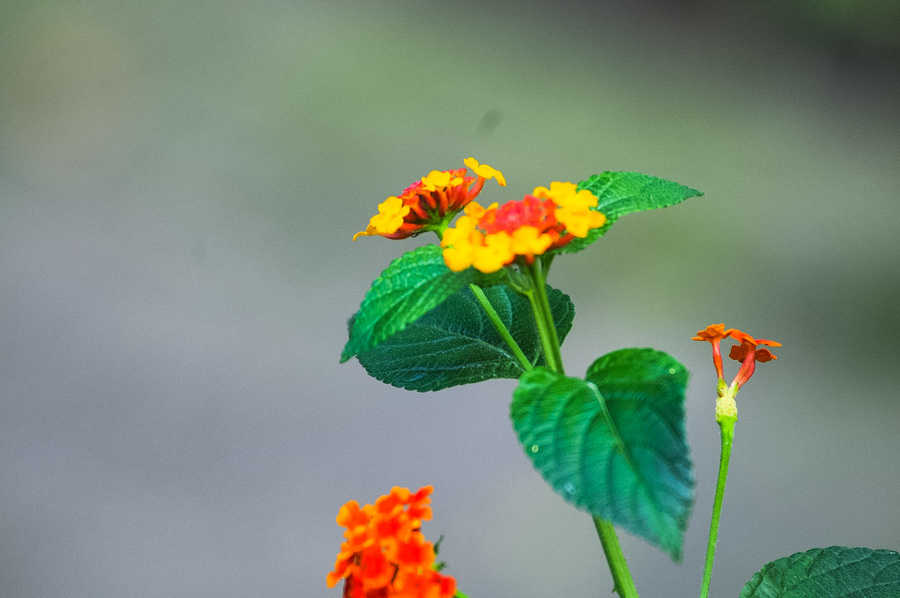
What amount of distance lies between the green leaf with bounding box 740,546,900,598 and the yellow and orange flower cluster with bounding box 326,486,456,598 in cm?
15

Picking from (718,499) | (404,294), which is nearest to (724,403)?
(718,499)

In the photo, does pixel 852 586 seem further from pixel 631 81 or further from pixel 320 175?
pixel 631 81

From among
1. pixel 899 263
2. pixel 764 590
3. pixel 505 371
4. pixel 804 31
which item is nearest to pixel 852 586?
pixel 764 590

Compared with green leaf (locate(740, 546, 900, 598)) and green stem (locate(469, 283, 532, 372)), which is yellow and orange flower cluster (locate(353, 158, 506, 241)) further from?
green leaf (locate(740, 546, 900, 598))

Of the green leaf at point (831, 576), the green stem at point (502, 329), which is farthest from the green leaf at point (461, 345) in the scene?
the green leaf at point (831, 576)

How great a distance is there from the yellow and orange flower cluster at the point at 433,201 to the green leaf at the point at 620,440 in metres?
0.09

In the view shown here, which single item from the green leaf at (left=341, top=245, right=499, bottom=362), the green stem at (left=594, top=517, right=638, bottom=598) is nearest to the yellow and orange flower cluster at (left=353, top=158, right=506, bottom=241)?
the green leaf at (left=341, top=245, right=499, bottom=362)

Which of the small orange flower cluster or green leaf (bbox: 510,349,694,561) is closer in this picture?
green leaf (bbox: 510,349,694,561)

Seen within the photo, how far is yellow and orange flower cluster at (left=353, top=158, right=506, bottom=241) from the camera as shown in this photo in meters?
0.28

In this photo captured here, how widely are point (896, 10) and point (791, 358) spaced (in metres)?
0.58

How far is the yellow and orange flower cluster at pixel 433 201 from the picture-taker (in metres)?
0.28

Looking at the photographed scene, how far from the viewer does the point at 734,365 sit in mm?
1107

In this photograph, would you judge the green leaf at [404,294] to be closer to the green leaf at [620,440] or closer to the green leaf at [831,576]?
the green leaf at [620,440]

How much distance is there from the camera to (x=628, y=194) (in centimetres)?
26
